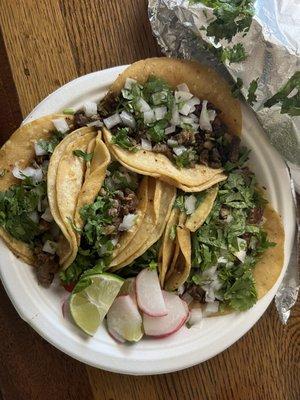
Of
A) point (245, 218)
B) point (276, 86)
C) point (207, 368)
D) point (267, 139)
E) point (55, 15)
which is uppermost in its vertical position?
point (55, 15)

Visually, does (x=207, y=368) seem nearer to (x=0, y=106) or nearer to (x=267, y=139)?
(x=267, y=139)

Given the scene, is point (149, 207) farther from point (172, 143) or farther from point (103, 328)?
point (103, 328)

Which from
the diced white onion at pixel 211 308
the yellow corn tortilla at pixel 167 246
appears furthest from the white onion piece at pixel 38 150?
the diced white onion at pixel 211 308

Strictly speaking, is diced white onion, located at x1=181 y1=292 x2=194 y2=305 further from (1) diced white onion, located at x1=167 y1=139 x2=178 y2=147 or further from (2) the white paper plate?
(1) diced white onion, located at x1=167 y1=139 x2=178 y2=147

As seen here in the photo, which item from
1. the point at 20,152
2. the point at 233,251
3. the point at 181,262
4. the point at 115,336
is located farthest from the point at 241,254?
the point at 20,152

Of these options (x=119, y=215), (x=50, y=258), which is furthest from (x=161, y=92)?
(x=50, y=258)
